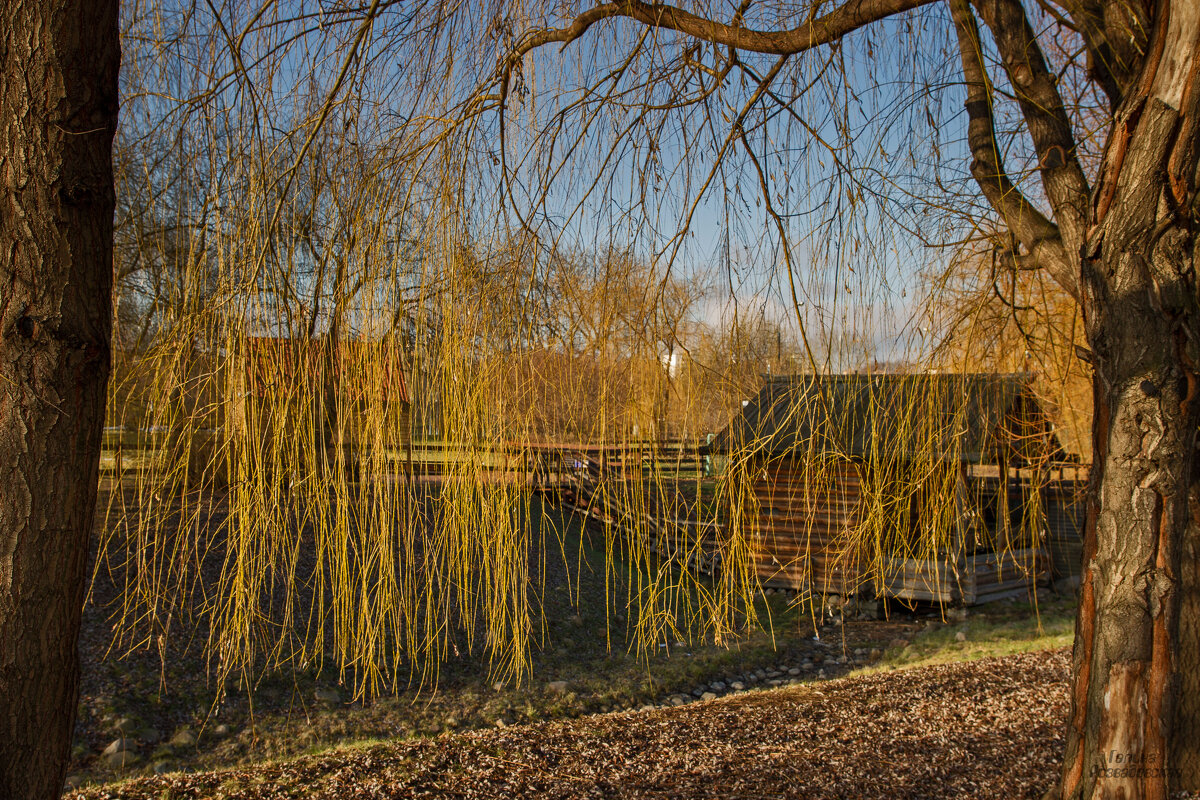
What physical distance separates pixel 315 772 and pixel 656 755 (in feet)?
4.65

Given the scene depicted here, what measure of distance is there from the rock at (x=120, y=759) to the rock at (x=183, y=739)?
20 cm

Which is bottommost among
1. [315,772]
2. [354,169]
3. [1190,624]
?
[315,772]

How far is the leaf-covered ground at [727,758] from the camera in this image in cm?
293

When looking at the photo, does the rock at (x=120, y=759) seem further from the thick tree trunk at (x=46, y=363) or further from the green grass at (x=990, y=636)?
the green grass at (x=990, y=636)

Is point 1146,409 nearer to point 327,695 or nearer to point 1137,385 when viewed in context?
point 1137,385

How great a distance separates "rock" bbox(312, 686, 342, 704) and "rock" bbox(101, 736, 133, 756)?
3.47 ft

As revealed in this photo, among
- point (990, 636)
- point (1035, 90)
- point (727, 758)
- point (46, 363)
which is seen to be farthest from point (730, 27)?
point (990, 636)

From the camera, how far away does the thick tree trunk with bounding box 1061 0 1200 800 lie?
2135mm

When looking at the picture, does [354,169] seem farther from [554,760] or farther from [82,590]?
[554,760]

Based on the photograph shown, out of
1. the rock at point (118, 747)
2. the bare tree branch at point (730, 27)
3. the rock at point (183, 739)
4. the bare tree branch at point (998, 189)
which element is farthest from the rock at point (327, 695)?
the bare tree branch at point (998, 189)

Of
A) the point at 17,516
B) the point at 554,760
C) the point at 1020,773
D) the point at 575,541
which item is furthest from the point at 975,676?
the point at 575,541

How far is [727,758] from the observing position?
3328 mm

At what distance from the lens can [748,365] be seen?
2.48m

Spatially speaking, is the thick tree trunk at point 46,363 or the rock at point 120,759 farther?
the rock at point 120,759
